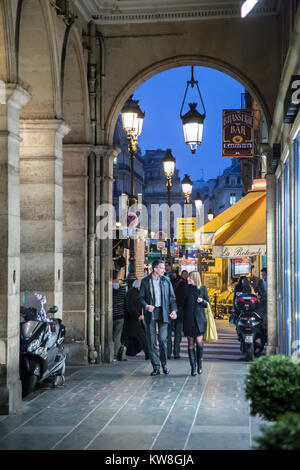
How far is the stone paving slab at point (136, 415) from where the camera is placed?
7344mm

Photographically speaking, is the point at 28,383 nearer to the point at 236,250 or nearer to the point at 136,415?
the point at 136,415

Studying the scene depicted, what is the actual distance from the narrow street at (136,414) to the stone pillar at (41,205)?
1.71 m

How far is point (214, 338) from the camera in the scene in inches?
540

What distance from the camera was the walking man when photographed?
1211 centimetres

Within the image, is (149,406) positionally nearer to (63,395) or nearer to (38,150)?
(63,395)

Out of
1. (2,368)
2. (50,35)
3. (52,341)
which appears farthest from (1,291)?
(50,35)

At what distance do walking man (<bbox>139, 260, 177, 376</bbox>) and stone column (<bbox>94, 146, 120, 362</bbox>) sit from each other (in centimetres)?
192

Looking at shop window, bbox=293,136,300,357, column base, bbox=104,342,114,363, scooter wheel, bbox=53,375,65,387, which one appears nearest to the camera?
shop window, bbox=293,136,300,357

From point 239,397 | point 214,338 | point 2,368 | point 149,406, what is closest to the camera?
point 2,368

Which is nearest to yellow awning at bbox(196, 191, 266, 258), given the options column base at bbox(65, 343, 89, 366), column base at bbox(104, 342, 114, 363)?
column base at bbox(104, 342, 114, 363)

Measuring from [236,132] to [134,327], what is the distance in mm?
5577

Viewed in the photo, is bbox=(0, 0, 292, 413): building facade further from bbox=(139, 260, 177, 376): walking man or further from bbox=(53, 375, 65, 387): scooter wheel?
bbox=(53, 375, 65, 387): scooter wheel

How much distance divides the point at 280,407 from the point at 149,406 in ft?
16.0
